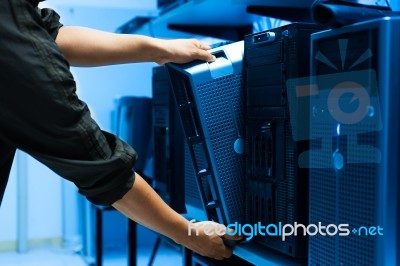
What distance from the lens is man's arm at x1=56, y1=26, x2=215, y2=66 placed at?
111 centimetres

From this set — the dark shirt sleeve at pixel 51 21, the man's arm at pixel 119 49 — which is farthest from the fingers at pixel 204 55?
the dark shirt sleeve at pixel 51 21

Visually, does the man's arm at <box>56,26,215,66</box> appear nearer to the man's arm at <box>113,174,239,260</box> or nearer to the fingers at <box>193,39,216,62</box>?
the fingers at <box>193,39,216,62</box>

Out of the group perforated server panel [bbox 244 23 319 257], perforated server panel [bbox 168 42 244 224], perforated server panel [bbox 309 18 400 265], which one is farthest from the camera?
perforated server panel [bbox 168 42 244 224]

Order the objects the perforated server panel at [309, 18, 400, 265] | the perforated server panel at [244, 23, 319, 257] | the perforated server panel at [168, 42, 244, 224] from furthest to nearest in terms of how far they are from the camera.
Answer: the perforated server panel at [168, 42, 244, 224] → the perforated server panel at [244, 23, 319, 257] → the perforated server panel at [309, 18, 400, 265]

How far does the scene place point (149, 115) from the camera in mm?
2443

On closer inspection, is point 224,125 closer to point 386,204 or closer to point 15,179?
point 386,204

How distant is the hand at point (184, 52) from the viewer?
44.3 inches

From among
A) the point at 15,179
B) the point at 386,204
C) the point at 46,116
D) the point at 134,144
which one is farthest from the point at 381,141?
the point at 15,179

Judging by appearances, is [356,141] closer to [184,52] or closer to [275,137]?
[275,137]

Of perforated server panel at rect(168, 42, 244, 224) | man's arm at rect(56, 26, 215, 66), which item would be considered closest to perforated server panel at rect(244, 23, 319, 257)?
perforated server panel at rect(168, 42, 244, 224)

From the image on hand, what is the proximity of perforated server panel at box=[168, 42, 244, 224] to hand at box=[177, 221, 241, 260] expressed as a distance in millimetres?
26

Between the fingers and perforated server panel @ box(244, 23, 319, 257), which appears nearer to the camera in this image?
perforated server panel @ box(244, 23, 319, 257)

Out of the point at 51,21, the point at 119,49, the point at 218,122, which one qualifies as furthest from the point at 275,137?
the point at 51,21

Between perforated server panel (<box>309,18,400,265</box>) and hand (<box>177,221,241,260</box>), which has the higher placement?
perforated server panel (<box>309,18,400,265</box>)
